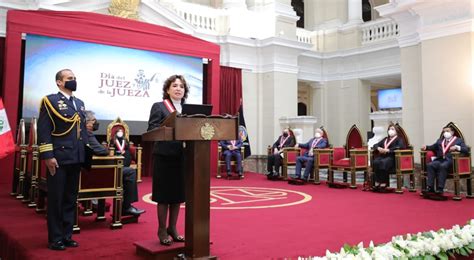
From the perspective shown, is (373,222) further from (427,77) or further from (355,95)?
(355,95)

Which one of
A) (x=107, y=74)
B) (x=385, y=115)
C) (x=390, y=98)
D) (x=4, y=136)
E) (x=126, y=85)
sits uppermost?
(x=390, y=98)

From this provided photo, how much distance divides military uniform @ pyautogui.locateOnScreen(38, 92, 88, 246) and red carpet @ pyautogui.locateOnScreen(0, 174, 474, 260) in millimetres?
233

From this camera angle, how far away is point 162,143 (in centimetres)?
271

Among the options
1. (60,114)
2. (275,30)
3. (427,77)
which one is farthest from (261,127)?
(60,114)

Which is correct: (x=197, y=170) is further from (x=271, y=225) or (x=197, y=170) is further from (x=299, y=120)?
(x=299, y=120)

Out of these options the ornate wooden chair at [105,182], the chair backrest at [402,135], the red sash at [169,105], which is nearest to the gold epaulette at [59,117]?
the ornate wooden chair at [105,182]

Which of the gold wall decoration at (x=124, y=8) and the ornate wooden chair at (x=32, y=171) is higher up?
the gold wall decoration at (x=124, y=8)

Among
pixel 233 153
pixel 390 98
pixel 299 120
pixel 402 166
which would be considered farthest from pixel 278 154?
pixel 390 98

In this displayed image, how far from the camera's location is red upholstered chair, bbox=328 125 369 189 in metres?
6.76

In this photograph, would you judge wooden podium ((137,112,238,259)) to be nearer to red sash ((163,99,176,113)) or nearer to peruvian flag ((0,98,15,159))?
red sash ((163,99,176,113))

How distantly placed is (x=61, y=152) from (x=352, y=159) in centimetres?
507

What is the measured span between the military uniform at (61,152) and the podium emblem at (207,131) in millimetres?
1108

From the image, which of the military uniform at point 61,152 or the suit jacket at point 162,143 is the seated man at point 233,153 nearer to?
the military uniform at point 61,152

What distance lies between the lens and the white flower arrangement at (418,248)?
2355mm
